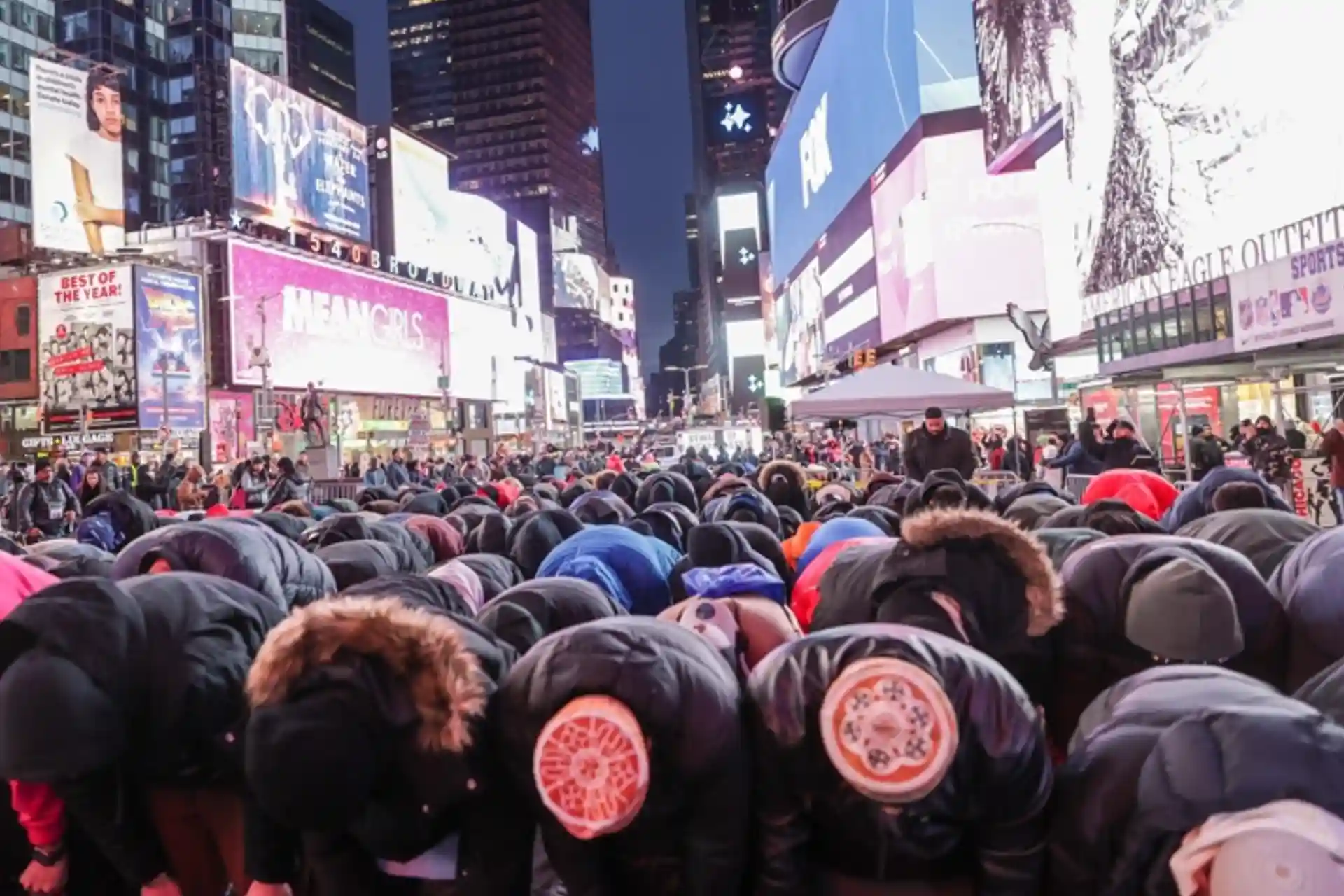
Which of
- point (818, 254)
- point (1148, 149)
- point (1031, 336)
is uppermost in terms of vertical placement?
point (818, 254)

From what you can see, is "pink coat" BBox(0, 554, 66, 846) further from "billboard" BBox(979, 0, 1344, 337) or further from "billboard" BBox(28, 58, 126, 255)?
"billboard" BBox(28, 58, 126, 255)

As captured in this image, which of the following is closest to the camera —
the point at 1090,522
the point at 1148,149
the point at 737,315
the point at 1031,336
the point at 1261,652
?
the point at 1261,652

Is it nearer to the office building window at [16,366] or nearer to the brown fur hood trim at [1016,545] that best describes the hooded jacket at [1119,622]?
the brown fur hood trim at [1016,545]

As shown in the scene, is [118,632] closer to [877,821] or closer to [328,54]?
[877,821]

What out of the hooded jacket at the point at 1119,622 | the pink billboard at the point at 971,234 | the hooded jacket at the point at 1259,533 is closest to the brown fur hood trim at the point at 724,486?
the hooded jacket at the point at 1259,533

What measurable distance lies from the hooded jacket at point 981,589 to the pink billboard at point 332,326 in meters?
38.4

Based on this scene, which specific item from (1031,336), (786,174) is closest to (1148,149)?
(1031,336)

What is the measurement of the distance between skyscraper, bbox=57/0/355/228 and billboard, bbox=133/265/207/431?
40860 millimetres

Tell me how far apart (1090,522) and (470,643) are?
10.6 feet

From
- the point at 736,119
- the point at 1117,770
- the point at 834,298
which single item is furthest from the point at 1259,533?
the point at 736,119

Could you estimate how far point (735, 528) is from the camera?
5121mm

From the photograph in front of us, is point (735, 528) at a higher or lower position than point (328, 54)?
lower

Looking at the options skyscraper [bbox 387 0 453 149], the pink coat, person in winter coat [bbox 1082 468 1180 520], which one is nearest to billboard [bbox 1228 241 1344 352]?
person in winter coat [bbox 1082 468 1180 520]

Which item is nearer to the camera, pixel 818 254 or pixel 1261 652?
pixel 1261 652
